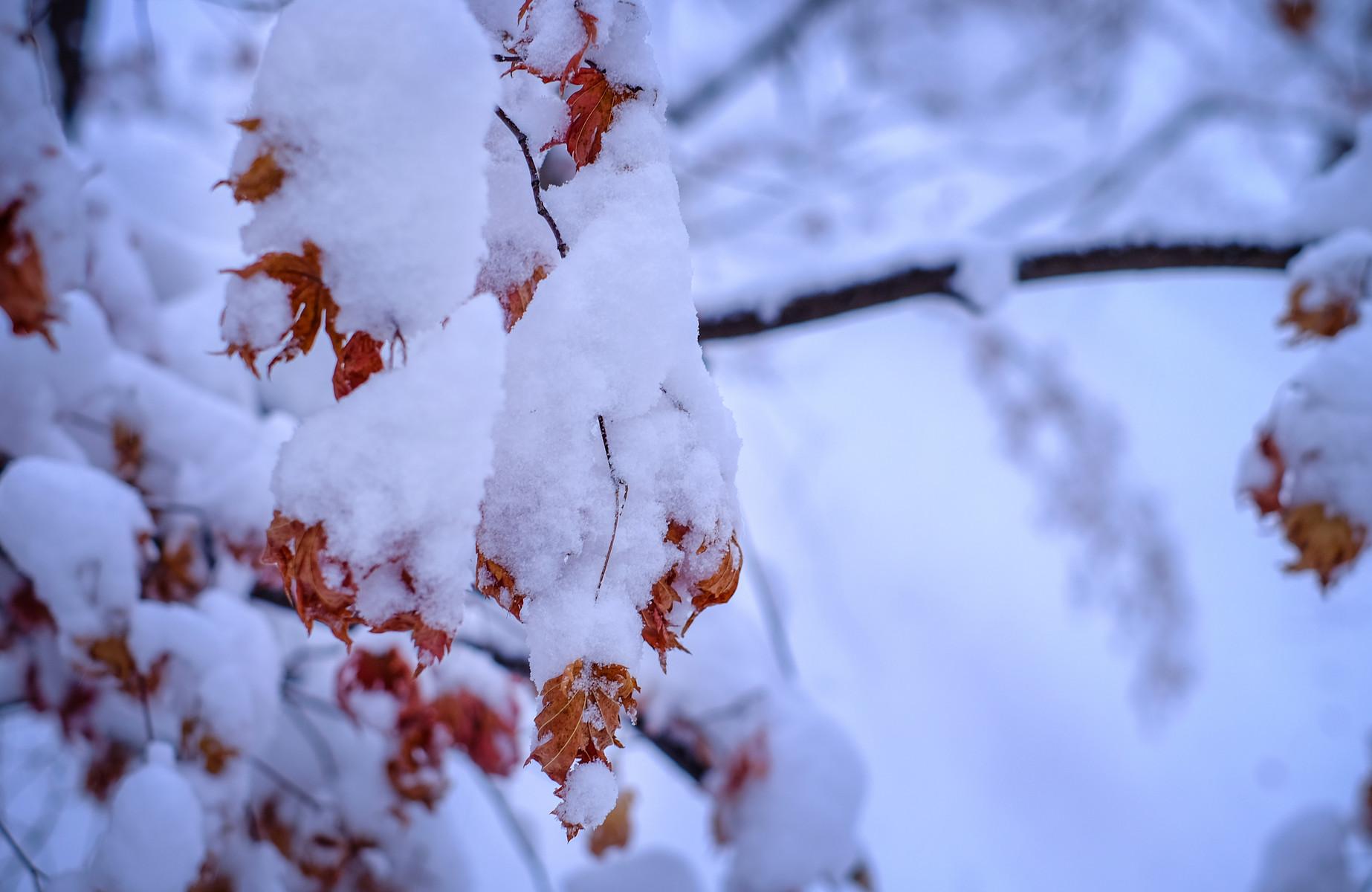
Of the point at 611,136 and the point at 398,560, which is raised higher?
the point at 611,136

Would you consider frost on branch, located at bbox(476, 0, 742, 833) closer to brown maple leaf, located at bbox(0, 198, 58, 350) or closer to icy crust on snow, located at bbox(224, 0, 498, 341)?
icy crust on snow, located at bbox(224, 0, 498, 341)

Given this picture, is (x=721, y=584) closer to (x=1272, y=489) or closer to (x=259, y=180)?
(x=259, y=180)

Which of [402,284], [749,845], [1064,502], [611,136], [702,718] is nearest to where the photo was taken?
[402,284]

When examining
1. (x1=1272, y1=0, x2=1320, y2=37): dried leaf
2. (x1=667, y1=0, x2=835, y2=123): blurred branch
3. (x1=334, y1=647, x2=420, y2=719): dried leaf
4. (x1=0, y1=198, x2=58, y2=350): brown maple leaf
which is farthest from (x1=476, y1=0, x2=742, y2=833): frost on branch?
(x1=1272, y1=0, x2=1320, y2=37): dried leaf

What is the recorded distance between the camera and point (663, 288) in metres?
0.50

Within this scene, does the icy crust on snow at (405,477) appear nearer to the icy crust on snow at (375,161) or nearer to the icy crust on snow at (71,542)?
the icy crust on snow at (375,161)

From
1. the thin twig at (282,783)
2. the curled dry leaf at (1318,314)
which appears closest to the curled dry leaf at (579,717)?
the thin twig at (282,783)

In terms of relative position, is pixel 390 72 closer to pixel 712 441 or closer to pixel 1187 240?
pixel 712 441

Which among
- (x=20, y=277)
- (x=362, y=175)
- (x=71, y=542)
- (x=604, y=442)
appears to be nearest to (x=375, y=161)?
(x=362, y=175)

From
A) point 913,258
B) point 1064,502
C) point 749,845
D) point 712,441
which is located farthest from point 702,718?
point 1064,502

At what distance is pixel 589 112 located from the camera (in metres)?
0.52

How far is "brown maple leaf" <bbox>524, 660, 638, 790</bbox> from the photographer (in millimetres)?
451

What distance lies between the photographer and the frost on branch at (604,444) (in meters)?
0.46

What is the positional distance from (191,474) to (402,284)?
126cm
